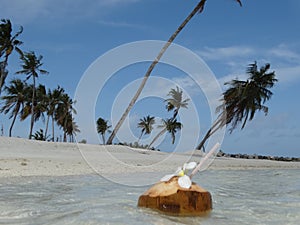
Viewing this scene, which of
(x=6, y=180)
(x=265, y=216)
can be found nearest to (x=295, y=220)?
(x=265, y=216)

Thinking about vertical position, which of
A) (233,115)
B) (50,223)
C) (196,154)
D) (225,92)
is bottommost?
(50,223)

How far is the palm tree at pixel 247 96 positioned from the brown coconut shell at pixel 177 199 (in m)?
28.0

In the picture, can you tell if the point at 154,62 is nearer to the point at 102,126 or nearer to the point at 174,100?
the point at 174,100

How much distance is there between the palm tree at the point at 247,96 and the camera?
3177 centimetres

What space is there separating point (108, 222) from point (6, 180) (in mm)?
4536

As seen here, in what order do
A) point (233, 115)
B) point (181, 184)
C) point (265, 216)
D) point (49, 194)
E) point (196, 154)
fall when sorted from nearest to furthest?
point (181, 184) → point (265, 216) → point (49, 194) → point (196, 154) → point (233, 115)

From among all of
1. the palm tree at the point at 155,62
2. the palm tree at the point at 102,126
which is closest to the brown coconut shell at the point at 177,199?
the palm tree at the point at 155,62

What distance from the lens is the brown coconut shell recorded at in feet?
11.0

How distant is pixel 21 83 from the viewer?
4697 cm

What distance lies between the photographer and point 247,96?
31719 millimetres

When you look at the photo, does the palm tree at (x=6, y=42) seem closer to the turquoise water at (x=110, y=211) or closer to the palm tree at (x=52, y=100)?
the palm tree at (x=52, y=100)

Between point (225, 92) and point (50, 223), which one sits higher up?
Answer: point (225, 92)

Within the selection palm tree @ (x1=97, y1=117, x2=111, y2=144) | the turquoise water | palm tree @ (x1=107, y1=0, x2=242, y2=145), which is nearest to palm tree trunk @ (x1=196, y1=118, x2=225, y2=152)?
palm tree @ (x1=107, y1=0, x2=242, y2=145)

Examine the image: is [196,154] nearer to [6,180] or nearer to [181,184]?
[6,180]
